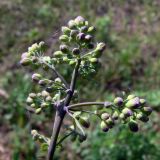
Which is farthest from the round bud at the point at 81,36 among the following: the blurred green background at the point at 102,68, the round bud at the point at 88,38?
the blurred green background at the point at 102,68

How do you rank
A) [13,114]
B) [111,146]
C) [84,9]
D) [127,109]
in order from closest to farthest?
[127,109]
[111,146]
[13,114]
[84,9]

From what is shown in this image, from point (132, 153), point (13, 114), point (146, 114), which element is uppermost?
point (146, 114)

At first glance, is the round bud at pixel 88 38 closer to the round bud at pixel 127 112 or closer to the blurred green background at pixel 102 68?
the round bud at pixel 127 112

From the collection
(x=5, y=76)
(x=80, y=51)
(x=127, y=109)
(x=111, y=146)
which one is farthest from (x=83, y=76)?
(x=5, y=76)

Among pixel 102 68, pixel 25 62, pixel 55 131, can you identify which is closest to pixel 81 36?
pixel 25 62

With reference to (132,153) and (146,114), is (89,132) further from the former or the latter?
(146,114)

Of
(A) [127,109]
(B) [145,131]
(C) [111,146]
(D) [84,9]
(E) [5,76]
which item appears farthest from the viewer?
(D) [84,9]

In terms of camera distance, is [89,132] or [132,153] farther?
[89,132]

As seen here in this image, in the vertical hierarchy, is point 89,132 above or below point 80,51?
below
